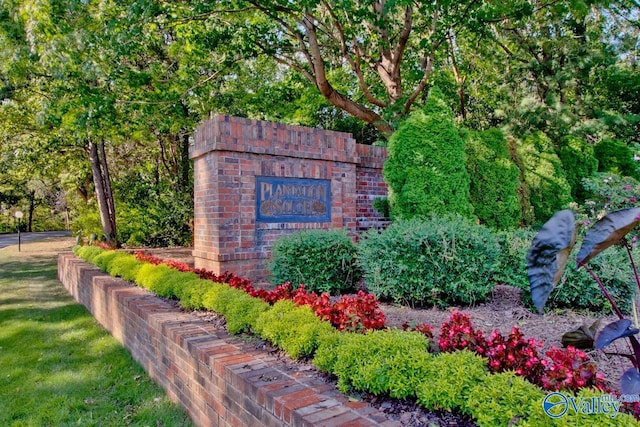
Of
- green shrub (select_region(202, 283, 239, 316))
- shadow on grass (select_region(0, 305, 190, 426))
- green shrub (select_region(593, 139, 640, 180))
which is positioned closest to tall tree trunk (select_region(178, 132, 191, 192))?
shadow on grass (select_region(0, 305, 190, 426))

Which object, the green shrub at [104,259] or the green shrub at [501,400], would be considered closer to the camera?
the green shrub at [501,400]

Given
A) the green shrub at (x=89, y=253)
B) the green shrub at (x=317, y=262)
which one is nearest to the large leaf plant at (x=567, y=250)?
the green shrub at (x=317, y=262)

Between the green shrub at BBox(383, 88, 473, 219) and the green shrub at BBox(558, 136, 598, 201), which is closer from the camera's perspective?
the green shrub at BBox(383, 88, 473, 219)

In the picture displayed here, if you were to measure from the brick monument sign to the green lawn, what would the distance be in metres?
1.63

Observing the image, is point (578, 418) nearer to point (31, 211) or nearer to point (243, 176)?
point (243, 176)

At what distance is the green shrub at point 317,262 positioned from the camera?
463 centimetres

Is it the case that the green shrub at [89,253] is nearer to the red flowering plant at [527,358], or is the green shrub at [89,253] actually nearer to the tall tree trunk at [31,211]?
the red flowering plant at [527,358]

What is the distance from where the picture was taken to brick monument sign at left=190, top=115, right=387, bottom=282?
17.3 ft

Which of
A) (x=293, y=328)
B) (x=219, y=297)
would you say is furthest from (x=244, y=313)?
(x=293, y=328)

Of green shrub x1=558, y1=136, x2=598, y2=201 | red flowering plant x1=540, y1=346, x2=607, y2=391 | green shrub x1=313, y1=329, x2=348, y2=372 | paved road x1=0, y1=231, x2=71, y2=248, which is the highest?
green shrub x1=558, y1=136, x2=598, y2=201

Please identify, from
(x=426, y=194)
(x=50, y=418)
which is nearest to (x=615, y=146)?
(x=426, y=194)

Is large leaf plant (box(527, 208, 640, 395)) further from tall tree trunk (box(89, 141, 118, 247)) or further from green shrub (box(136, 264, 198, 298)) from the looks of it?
tall tree trunk (box(89, 141, 118, 247))

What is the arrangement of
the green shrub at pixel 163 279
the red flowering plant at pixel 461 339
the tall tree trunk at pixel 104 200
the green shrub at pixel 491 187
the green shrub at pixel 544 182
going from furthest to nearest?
the tall tree trunk at pixel 104 200
the green shrub at pixel 544 182
the green shrub at pixel 491 187
the green shrub at pixel 163 279
the red flowering plant at pixel 461 339

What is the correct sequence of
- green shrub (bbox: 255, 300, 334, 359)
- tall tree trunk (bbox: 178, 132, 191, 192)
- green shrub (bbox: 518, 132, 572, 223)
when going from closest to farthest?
green shrub (bbox: 255, 300, 334, 359), green shrub (bbox: 518, 132, 572, 223), tall tree trunk (bbox: 178, 132, 191, 192)
